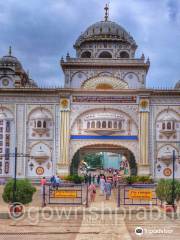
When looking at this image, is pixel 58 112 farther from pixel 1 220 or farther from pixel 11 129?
pixel 1 220

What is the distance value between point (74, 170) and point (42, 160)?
4108mm

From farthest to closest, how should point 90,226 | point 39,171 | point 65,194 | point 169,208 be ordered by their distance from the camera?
1. point 39,171
2. point 65,194
3. point 169,208
4. point 90,226

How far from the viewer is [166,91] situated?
40.8m

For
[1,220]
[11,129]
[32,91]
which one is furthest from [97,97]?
[1,220]

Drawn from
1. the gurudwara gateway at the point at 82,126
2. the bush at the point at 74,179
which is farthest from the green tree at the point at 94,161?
the bush at the point at 74,179

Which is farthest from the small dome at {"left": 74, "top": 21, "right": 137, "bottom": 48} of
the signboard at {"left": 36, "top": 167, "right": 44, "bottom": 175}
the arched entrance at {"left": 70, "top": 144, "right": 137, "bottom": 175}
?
the signboard at {"left": 36, "top": 167, "right": 44, "bottom": 175}

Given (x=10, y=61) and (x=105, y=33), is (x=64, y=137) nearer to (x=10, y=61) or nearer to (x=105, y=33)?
(x=10, y=61)

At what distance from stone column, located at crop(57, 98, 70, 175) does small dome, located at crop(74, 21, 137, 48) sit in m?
10.7

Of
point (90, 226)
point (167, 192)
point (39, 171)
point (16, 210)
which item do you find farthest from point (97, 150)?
point (90, 226)

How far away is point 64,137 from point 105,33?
14472 mm

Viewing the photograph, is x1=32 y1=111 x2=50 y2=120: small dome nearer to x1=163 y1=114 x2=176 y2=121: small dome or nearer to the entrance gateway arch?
the entrance gateway arch

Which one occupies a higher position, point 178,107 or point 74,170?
point 178,107

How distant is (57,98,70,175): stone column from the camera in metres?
40.1

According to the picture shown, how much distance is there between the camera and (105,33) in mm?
48375
